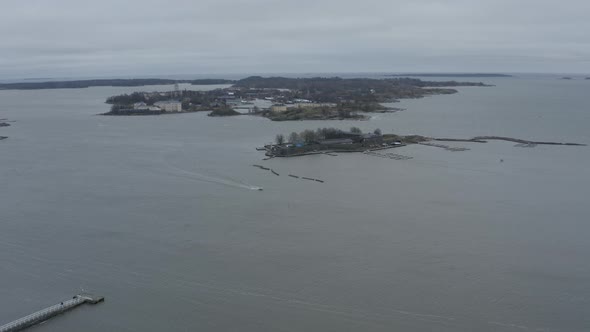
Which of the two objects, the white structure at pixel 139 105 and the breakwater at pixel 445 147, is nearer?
the breakwater at pixel 445 147

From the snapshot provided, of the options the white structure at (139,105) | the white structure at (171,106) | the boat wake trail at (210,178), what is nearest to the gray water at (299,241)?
the boat wake trail at (210,178)

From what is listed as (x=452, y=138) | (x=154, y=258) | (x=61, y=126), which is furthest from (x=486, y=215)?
(x=61, y=126)

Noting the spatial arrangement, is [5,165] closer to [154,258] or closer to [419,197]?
[154,258]

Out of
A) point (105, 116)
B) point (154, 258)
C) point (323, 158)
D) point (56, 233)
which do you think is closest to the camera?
point (154, 258)

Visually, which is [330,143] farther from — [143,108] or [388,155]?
[143,108]

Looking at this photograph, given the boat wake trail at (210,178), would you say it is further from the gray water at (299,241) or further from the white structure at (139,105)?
the white structure at (139,105)

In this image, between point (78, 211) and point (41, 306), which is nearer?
point (41, 306)
